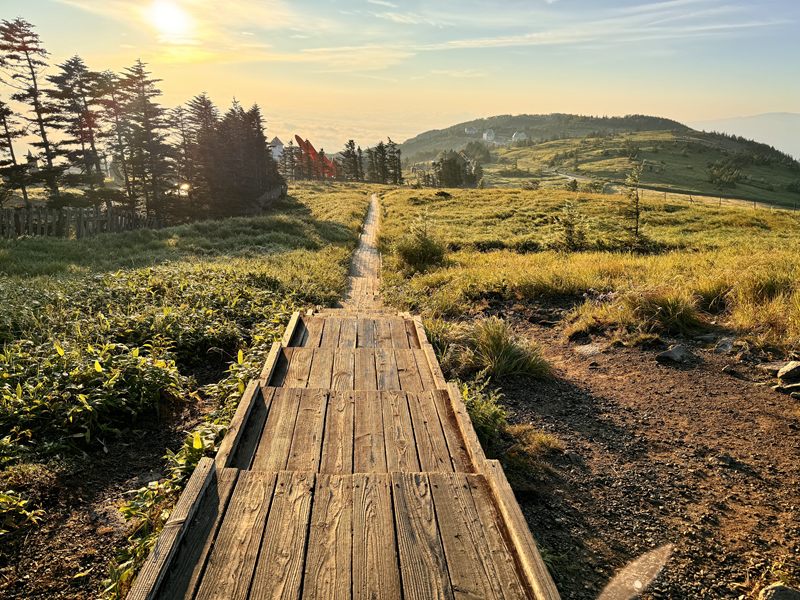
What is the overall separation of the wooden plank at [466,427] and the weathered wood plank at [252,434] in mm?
1638

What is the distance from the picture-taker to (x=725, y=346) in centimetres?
595

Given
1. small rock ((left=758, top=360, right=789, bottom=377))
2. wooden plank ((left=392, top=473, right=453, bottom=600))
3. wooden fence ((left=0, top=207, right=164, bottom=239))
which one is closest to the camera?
wooden plank ((left=392, top=473, right=453, bottom=600))

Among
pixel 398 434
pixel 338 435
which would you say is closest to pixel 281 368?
pixel 338 435

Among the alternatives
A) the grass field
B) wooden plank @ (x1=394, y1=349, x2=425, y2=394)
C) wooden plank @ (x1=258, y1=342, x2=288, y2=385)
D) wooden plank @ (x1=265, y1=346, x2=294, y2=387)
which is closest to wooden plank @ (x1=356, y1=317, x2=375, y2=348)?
wooden plank @ (x1=394, y1=349, x2=425, y2=394)

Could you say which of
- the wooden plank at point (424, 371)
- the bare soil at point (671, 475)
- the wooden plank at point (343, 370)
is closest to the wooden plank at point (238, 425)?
the wooden plank at point (343, 370)

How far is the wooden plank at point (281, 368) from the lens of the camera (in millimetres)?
4496

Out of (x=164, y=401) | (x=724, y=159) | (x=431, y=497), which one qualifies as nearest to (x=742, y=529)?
(x=431, y=497)

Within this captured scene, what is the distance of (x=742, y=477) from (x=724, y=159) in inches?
5961

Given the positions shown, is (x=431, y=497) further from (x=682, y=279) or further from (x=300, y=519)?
(x=682, y=279)

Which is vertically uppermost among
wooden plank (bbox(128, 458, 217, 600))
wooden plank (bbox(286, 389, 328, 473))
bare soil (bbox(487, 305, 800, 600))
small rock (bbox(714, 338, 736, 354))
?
wooden plank (bbox(128, 458, 217, 600))

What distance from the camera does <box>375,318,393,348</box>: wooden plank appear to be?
602 centimetres

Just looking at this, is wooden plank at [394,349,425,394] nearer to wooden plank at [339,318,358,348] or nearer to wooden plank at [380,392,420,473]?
wooden plank at [380,392,420,473]

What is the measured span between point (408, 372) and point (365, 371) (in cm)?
49

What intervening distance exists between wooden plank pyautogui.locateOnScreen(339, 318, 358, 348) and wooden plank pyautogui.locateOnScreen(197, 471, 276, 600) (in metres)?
3.26
